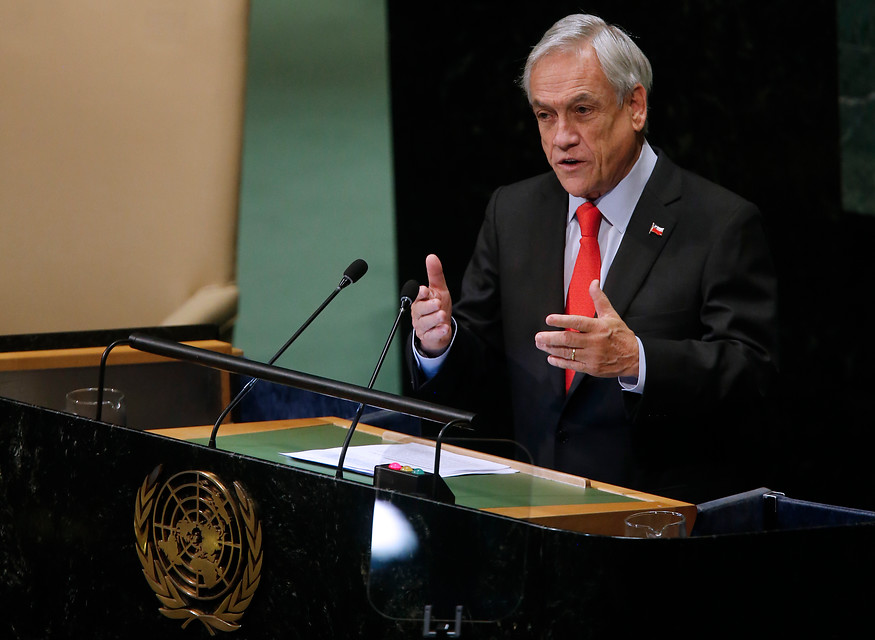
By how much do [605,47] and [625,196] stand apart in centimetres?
32

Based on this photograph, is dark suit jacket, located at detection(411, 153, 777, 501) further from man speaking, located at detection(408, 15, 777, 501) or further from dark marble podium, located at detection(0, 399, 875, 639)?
dark marble podium, located at detection(0, 399, 875, 639)

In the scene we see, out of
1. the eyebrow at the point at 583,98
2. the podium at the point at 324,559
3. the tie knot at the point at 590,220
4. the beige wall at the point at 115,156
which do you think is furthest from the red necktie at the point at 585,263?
the beige wall at the point at 115,156

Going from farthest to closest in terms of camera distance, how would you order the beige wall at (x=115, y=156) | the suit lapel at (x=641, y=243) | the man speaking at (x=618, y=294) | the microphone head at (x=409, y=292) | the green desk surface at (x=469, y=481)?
the beige wall at (x=115, y=156) → the suit lapel at (x=641, y=243) → the man speaking at (x=618, y=294) → the microphone head at (x=409, y=292) → the green desk surface at (x=469, y=481)

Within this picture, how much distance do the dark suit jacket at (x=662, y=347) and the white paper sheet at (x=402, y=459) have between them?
0.46 meters

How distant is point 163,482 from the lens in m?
1.71

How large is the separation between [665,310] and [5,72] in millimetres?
2341

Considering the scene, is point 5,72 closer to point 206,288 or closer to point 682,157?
point 206,288

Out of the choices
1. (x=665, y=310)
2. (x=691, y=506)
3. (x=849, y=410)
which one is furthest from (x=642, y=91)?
(x=849, y=410)

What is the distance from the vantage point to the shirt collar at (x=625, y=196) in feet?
8.00

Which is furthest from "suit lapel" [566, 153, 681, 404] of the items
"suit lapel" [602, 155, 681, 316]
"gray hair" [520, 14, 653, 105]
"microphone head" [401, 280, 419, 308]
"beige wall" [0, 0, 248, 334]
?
"beige wall" [0, 0, 248, 334]

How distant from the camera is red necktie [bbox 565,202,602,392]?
242 centimetres

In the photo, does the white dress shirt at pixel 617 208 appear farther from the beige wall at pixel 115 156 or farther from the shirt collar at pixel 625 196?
the beige wall at pixel 115 156

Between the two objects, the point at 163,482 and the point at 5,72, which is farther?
the point at 5,72

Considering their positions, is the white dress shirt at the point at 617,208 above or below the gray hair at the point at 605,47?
below
